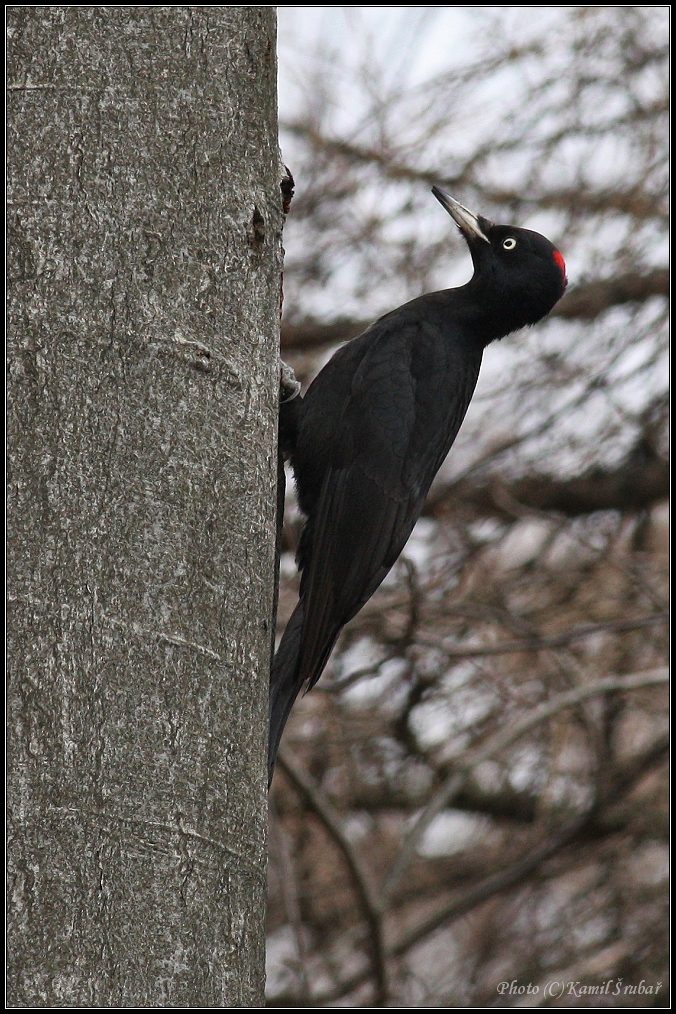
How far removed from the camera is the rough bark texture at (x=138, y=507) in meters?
1.75

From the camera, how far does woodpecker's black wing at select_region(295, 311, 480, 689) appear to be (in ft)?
11.7

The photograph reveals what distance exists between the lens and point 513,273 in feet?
14.1

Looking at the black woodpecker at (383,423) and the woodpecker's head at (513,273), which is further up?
the woodpecker's head at (513,273)

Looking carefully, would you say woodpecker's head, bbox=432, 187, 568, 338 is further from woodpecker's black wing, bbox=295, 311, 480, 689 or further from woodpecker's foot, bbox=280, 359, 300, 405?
woodpecker's foot, bbox=280, 359, 300, 405

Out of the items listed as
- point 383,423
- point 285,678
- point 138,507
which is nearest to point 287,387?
point 383,423

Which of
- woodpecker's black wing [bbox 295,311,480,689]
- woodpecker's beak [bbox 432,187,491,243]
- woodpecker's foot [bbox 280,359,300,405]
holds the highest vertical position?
woodpecker's beak [bbox 432,187,491,243]

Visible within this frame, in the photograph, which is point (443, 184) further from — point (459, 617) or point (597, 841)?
point (597, 841)

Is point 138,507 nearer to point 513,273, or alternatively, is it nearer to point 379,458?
point 379,458

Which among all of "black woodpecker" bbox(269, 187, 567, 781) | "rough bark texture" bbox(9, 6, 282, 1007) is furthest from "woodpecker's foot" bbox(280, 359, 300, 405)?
"rough bark texture" bbox(9, 6, 282, 1007)

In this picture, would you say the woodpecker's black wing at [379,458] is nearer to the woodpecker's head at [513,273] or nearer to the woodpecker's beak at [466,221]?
the woodpecker's head at [513,273]

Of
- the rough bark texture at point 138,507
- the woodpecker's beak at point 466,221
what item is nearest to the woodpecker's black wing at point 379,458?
the woodpecker's beak at point 466,221

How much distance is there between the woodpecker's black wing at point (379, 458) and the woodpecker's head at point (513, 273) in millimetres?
244

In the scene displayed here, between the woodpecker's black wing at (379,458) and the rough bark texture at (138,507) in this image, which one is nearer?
the rough bark texture at (138,507)

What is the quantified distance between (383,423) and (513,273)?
2.77ft
